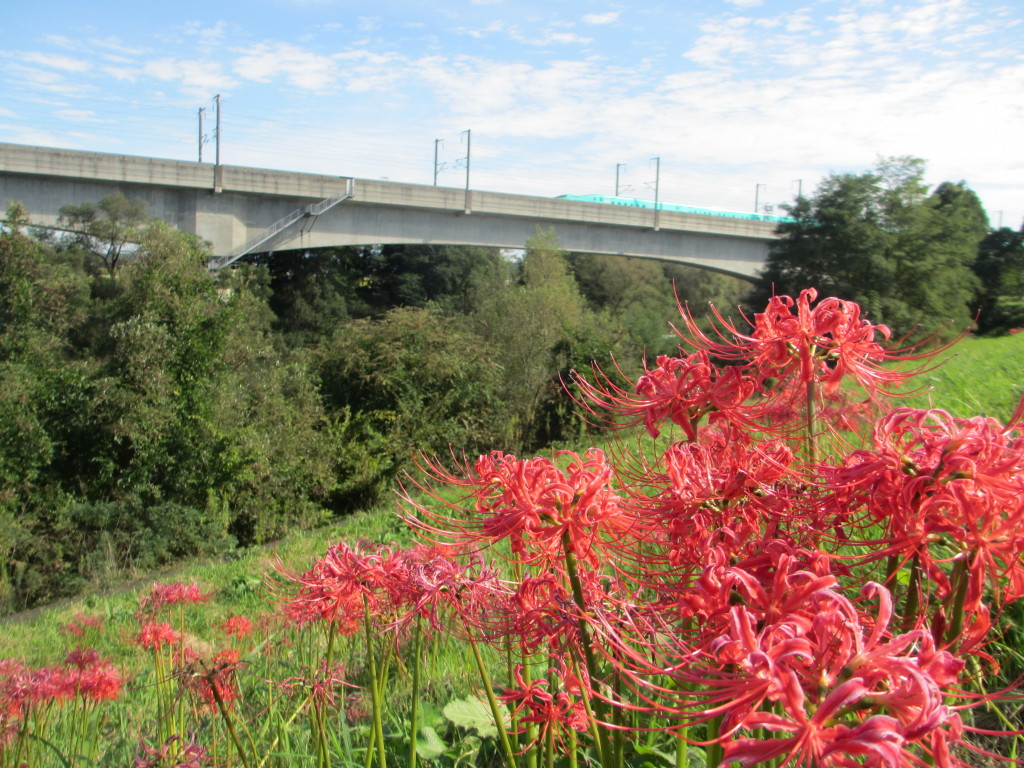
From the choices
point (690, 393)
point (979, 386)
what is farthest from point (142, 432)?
point (690, 393)

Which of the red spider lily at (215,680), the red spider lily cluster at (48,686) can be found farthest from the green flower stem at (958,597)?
the red spider lily cluster at (48,686)

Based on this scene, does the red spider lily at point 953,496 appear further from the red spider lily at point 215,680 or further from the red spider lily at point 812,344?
the red spider lily at point 215,680

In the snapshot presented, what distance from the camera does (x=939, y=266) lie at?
22.1m

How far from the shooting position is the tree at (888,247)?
2188 centimetres

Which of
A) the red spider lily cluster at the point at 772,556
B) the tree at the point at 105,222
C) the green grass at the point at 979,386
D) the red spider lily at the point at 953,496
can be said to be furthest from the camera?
the tree at the point at 105,222

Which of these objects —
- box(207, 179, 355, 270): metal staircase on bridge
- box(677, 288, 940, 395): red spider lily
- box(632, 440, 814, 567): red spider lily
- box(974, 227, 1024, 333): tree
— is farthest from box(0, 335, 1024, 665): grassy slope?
box(974, 227, 1024, 333): tree

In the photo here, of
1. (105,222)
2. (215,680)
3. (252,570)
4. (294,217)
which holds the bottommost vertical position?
(252,570)

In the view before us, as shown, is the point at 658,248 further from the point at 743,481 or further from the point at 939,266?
the point at 743,481

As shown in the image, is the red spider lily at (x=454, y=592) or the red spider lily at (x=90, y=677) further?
the red spider lily at (x=90, y=677)

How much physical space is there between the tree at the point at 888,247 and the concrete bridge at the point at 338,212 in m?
6.59

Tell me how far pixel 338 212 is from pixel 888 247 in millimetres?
16114

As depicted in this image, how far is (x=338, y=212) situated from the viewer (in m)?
25.3

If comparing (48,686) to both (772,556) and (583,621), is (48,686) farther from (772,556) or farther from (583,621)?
(772,556)

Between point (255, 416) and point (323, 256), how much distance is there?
62.9 feet
